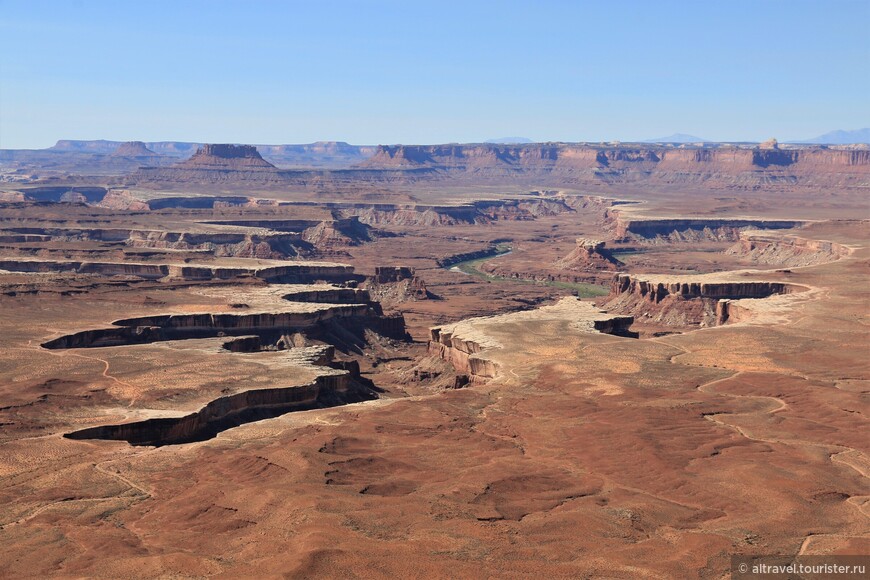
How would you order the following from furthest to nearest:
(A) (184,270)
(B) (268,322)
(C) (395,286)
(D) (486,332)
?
(C) (395,286) < (A) (184,270) < (B) (268,322) < (D) (486,332)

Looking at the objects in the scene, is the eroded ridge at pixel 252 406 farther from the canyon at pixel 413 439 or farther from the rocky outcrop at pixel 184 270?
the rocky outcrop at pixel 184 270

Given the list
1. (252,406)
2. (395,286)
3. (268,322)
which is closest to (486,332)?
(268,322)

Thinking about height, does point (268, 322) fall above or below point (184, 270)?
above

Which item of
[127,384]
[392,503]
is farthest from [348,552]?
[127,384]

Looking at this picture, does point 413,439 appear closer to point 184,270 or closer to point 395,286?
point 184,270

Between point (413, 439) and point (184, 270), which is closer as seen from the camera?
point (413, 439)

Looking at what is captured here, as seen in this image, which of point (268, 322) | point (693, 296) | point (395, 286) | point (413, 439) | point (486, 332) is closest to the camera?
point (413, 439)
